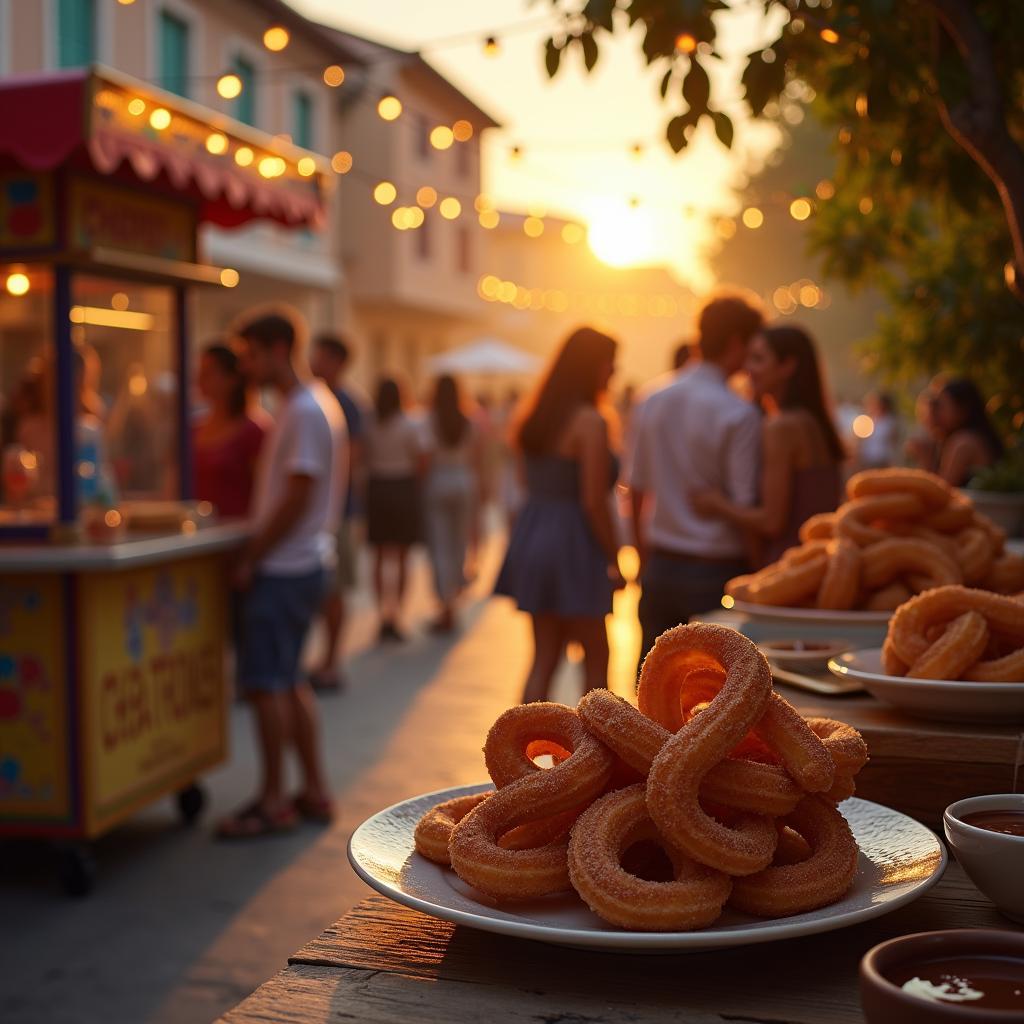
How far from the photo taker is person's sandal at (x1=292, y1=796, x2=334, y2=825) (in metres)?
6.13

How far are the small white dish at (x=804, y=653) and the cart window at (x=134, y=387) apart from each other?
13.0 feet

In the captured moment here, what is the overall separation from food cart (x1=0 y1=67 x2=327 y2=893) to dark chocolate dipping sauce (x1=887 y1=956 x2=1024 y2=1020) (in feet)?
14.7

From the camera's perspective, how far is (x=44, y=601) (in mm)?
5398

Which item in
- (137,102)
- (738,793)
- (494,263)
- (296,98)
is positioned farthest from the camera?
(494,263)

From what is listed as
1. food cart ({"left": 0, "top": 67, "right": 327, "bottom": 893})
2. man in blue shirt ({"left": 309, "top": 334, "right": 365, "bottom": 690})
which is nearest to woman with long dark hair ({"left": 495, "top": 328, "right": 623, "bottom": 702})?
food cart ({"left": 0, "top": 67, "right": 327, "bottom": 893})

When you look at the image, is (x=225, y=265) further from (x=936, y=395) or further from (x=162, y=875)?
(x=162, y=875)

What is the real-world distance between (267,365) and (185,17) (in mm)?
14706

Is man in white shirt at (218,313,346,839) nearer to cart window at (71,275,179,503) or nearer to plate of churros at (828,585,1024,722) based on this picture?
cart window at (71,275,179,503)

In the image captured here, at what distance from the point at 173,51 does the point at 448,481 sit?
987 centimetres

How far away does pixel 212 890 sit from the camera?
532cm

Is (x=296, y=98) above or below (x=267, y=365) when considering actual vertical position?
above

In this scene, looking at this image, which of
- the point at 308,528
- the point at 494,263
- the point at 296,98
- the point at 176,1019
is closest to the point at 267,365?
the point at 308,528

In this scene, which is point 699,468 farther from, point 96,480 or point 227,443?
point 227,443

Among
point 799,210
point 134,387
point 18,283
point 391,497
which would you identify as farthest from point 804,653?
point 391,497
